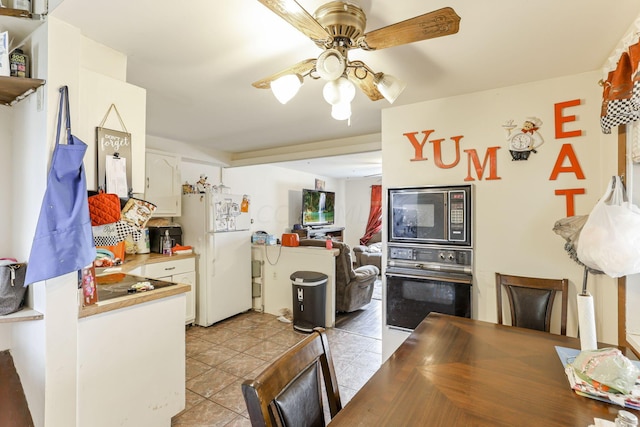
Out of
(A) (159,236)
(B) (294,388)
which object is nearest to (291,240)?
(A) (159,236)

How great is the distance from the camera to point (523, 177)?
2174mm

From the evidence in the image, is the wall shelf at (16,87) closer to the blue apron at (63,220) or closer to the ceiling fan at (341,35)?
the blue apron at (63,220)

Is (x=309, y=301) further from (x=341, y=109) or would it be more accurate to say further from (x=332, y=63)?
(x=332, y=63)

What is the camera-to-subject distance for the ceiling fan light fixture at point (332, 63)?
1269 millimetres

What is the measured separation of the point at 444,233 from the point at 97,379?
234 centimetres

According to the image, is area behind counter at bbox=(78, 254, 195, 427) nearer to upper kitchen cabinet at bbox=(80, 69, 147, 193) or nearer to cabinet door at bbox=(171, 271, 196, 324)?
upper kitchen cabinet at bbox=(80, 69, 147, 193)

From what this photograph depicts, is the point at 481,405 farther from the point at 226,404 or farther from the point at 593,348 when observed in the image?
the point at 226,404

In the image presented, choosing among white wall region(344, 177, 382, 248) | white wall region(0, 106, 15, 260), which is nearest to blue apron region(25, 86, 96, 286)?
white wall region(0, 106, 15, 260)

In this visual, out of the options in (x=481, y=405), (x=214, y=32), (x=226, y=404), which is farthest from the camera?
(x=226, y=404)

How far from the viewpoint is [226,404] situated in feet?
7.45

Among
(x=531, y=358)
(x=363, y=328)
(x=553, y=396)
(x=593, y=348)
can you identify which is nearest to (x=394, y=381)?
(x=553, y=396)

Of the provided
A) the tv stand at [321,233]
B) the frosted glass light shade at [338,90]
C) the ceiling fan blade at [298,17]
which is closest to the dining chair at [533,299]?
the frosted glass light shade at [338,90]

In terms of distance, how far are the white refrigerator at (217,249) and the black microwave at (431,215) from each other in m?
2.19

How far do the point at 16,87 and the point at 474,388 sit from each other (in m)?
2.22
